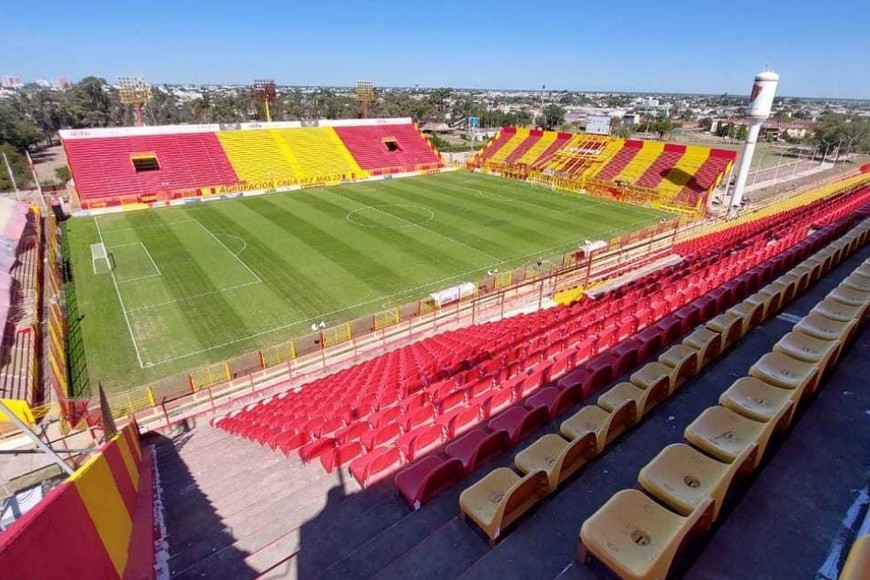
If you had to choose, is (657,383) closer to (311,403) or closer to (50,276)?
(311,403)

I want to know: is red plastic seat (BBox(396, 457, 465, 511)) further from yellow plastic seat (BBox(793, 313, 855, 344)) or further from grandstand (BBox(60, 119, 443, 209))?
grandstand (BBox(60, 119, 443, 209))

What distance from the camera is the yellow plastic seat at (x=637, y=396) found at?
578 cm

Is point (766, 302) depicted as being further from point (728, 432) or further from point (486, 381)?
point (486, 381)

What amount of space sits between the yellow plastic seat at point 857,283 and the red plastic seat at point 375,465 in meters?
8.13

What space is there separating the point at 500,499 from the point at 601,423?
1662 mm

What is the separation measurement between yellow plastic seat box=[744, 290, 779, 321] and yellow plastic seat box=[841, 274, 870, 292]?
40.0 inches

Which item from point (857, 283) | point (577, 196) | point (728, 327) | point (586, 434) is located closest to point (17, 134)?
point (577, 196)

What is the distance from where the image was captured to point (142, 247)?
1069 inches

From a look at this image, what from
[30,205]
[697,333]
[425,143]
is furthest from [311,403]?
[425,143]

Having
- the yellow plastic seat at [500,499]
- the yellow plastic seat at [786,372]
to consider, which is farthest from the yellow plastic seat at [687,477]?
the yellow plastic seat at [786,372]

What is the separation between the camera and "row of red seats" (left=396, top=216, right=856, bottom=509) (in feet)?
17.9

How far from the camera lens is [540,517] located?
4.64 metres

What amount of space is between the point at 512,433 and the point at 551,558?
5.91 feet

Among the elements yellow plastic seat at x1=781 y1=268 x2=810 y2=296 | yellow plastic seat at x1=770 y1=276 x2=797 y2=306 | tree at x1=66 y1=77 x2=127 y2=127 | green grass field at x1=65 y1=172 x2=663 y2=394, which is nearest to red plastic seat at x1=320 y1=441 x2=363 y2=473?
yellow plastic seat at x1=770 y1=276 x2=797 y2=306
